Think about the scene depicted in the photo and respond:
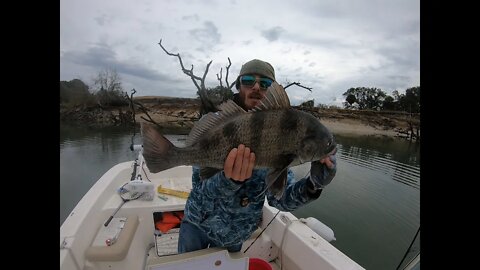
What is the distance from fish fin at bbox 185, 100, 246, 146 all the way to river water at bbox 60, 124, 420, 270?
2.71m

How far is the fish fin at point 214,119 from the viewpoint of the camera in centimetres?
179

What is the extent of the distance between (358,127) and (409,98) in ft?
34.2

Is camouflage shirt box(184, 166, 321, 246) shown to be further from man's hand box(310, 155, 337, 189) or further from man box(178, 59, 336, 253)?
man's hand box(310, 155, 337, 189)

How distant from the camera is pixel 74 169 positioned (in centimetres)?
1719

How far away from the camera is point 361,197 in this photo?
43.7ft

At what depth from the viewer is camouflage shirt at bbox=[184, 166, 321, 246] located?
7.04ft

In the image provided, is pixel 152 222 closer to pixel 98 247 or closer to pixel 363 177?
pixel 98 247

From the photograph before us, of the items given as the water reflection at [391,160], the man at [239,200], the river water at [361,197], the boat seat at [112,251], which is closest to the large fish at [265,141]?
the man at [239,200]

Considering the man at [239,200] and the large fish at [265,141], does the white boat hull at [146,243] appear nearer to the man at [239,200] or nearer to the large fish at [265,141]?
the man at [239,200]

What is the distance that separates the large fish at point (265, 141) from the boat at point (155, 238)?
969 mm

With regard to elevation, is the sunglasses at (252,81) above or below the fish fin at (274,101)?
above

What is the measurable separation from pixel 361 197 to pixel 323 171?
504 inches
